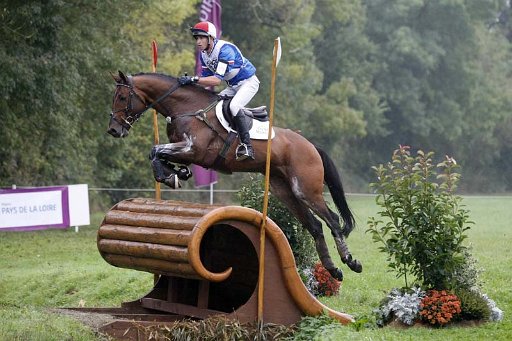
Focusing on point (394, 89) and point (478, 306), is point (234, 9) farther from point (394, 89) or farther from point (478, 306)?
point (478, 306)

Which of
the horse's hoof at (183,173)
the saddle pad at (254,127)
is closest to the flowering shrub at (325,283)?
the saddle pad at (254,127)

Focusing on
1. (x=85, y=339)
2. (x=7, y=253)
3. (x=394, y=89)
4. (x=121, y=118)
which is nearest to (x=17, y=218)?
(x=7, y=253)

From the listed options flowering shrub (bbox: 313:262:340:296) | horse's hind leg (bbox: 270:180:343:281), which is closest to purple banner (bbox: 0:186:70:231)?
flowering shrub (bbox: 313:262:340:296)

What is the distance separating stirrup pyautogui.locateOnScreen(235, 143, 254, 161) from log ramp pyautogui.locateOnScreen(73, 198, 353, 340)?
81 cm

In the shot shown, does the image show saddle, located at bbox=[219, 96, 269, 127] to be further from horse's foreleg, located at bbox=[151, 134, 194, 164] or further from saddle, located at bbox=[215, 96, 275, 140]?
horse's foreleg, located at bbox=[151, 134, 194, 164]

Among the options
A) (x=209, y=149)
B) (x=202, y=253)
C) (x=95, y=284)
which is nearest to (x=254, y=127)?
(x=209, y=149)

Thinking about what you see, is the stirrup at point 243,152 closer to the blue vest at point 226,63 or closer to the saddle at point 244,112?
the saddle at point 244,112

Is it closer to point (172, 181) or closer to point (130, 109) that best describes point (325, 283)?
point (172, 181)

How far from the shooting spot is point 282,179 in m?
10.6

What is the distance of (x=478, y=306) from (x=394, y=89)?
4938 centimetres

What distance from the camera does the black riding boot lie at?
9867 millimetres

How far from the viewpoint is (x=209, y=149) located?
991 centimetres

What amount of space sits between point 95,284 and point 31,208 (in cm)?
809

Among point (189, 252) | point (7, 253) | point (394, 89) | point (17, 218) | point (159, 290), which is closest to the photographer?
point (189, 252)
